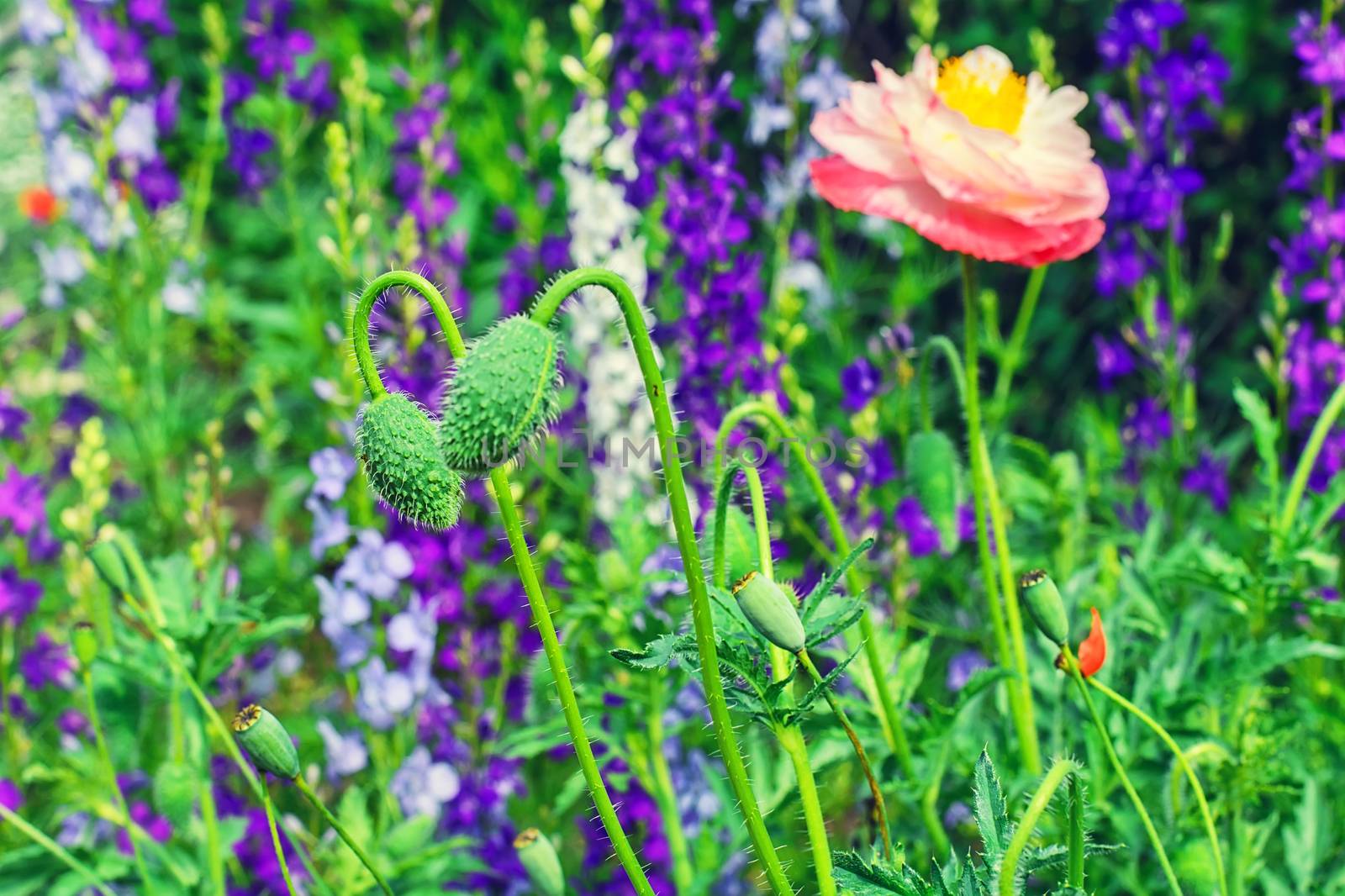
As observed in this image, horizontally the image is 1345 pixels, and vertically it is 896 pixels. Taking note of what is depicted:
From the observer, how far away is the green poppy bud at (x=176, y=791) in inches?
54.9

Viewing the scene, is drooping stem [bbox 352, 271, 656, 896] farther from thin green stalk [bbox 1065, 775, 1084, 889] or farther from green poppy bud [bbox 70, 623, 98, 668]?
green poppy bud [bbox 70, 623, 98, 668]

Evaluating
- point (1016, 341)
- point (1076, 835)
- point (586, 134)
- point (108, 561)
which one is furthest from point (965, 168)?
point (586, 134)

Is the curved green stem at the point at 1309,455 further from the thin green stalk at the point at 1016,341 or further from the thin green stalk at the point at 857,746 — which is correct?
the thin green stalk at the point at 857,746

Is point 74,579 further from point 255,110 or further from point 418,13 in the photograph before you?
point 255,110

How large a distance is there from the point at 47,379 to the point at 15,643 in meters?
0.66

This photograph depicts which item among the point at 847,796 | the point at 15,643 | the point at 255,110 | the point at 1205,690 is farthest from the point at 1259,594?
the point at 255,110

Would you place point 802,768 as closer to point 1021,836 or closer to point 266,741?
point 1021,836

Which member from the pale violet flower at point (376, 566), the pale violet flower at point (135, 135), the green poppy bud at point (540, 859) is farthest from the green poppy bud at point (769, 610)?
the pale violet flower at point (135, 135)

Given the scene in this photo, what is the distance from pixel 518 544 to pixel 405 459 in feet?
0.33

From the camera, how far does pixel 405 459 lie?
90 cm

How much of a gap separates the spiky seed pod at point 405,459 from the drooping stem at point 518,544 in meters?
0.03

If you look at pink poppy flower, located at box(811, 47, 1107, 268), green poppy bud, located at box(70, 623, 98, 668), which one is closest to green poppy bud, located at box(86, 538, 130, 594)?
green poppy bud, located at box(70, 623, 98, 668)

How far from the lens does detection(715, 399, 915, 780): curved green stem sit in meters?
1.08

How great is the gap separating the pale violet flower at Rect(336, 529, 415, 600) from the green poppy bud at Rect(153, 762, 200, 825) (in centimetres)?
34
